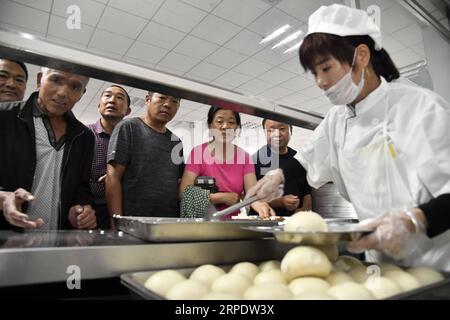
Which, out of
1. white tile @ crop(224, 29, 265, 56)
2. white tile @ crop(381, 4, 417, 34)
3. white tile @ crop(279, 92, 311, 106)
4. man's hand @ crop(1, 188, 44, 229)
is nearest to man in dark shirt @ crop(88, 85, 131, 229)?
man's hand @ crop(1, 188, 44, 229)

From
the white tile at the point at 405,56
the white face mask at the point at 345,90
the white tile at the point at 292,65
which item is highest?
the white tile at the point at 292,65

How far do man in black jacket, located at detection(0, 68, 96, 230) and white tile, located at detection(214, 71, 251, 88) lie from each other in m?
4.53

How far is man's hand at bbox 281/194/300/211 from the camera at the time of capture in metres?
1.98

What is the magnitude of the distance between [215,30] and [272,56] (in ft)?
4.02

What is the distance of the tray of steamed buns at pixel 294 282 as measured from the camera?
578mm

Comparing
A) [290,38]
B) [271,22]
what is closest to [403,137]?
[271,22]

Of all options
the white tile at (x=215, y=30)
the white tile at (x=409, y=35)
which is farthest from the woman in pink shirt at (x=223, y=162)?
the white tile at (x=409, y=35)

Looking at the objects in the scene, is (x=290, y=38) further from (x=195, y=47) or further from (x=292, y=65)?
(x=195, y=47)

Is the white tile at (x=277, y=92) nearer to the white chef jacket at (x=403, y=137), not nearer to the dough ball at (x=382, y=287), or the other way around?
the white chef jacket at (x=403, y=137)

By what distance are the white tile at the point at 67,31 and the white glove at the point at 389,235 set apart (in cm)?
462

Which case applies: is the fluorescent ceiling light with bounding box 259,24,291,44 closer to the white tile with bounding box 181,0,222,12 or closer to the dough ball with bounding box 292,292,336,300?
the white tile with bounding box 181,0,222,12

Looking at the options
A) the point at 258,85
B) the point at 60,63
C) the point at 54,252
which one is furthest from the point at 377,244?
the point at 258,85

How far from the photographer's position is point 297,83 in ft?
20.2
